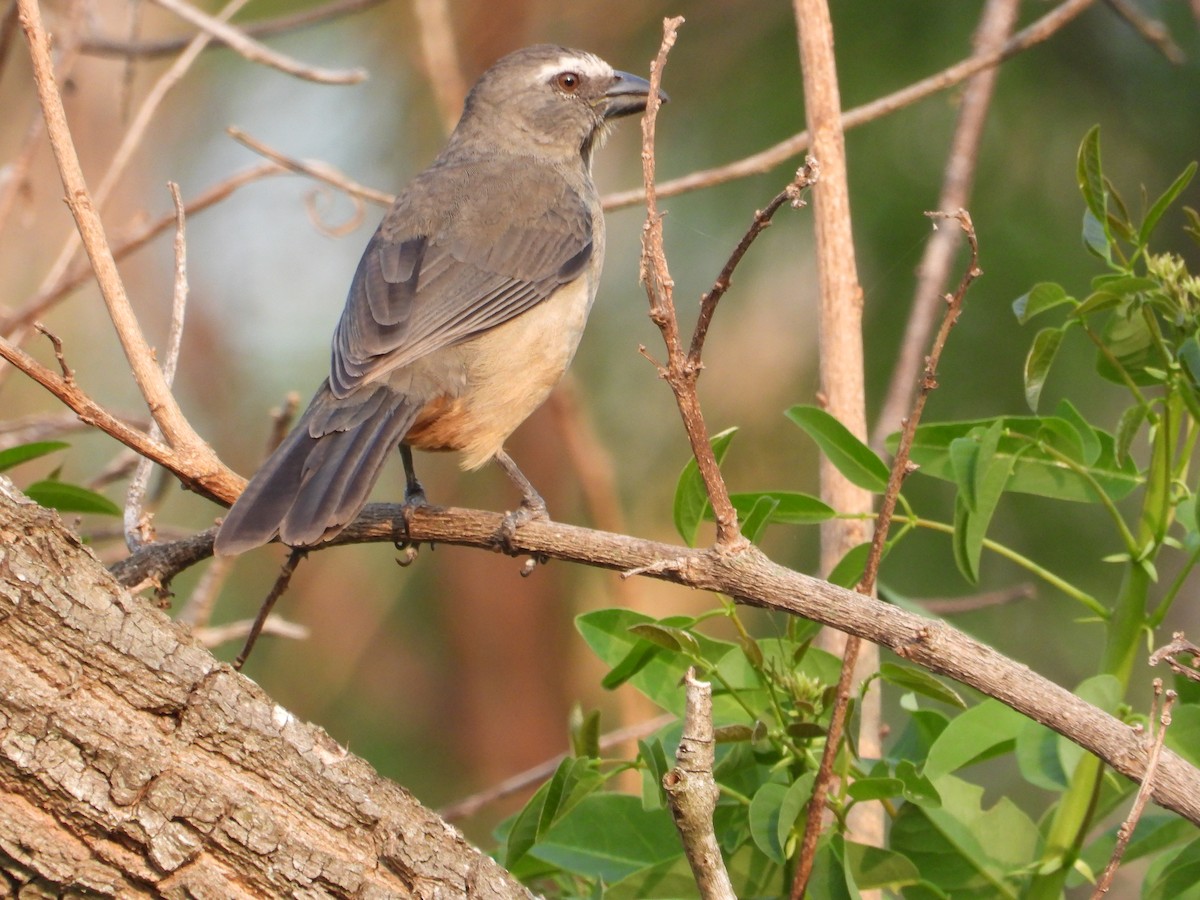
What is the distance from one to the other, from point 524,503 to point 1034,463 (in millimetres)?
1255

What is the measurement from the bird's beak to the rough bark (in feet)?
10.1

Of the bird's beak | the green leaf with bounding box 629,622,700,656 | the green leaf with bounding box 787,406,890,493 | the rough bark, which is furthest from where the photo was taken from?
the bird's beak

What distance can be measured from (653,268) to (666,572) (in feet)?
1.47

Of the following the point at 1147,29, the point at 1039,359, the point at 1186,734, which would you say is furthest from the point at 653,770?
the point at 1147,29

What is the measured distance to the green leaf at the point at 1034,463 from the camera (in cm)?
213

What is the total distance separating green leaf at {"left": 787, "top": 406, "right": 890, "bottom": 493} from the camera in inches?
88.0

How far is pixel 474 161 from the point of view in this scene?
168 inches

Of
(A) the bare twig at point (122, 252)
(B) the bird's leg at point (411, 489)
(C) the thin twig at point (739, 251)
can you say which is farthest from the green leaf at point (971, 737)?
(A) the bare twig at point (122, 252)

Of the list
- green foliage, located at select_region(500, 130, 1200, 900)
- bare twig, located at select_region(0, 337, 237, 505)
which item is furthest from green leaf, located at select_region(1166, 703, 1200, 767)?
bare twig, located at select_region(0, 337, 237, 505)

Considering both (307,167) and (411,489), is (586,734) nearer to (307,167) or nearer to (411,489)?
(411,489)

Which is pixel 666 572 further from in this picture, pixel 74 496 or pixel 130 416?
pixel 130 416

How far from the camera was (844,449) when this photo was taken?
2.26 m

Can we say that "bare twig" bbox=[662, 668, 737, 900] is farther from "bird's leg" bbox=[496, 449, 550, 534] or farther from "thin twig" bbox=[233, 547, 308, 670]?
"thin twig" bbox=[233, 547, 308, 670]

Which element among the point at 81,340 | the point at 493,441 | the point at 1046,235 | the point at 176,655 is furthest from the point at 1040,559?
the point at 81,340
